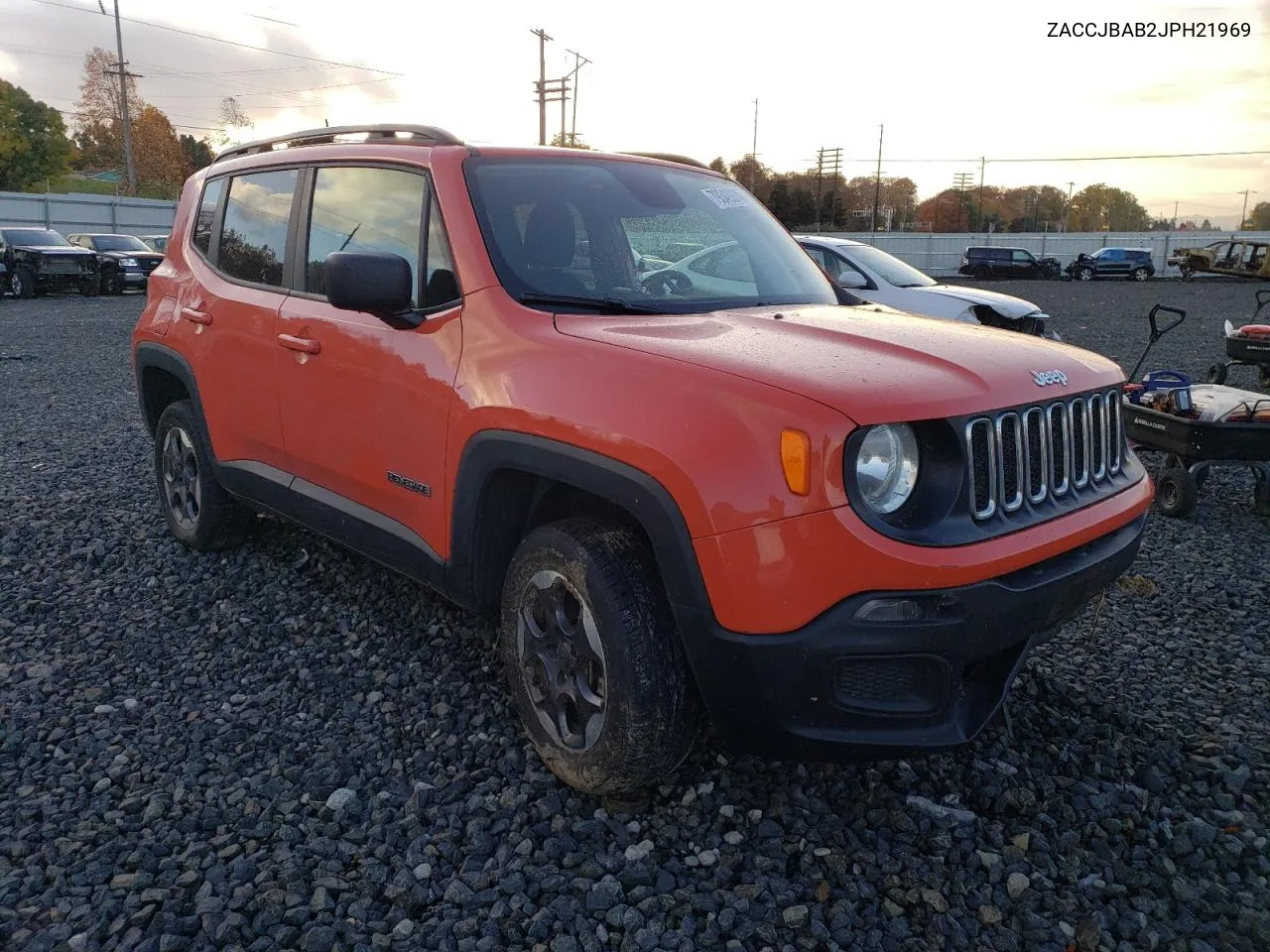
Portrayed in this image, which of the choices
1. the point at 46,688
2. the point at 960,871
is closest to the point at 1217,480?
the point at 960,871

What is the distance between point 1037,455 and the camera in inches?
104

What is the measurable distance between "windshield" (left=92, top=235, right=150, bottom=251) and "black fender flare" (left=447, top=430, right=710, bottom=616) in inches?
1028

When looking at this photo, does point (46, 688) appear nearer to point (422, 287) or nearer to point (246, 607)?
point (246, 607)

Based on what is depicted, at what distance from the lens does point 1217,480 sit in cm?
698

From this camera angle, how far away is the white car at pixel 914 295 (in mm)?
10078

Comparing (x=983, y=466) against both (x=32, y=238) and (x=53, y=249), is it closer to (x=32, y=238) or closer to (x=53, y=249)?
(x=53, y=249)

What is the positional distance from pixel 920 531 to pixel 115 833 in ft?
7.61

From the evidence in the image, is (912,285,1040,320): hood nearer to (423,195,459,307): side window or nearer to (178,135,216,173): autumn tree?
(423,195,459,307): side window

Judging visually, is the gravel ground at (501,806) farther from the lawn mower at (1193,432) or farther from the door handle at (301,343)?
the lawn mower at (1193,432)

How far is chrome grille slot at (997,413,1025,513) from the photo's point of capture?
2.53 metres

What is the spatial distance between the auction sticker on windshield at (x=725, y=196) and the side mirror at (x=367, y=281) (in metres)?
1.45

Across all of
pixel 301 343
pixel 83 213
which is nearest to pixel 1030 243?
pixel 83 213

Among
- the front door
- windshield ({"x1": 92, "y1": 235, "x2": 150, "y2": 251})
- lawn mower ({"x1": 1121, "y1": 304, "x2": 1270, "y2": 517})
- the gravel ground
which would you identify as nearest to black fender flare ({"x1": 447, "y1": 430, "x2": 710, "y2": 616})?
the front door

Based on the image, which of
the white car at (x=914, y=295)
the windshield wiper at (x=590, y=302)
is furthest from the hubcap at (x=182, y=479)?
the white car at (x=914, y=295)
